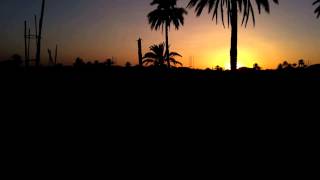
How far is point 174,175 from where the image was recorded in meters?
5.79

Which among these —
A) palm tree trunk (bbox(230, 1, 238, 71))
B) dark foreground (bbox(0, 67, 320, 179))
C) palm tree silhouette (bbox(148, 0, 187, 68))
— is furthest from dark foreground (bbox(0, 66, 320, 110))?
palm tree silhouette (bbox(148, 0, 187, 68))

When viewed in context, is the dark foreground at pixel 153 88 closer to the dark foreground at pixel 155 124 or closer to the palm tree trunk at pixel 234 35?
the dark foreground at pixel 155 124

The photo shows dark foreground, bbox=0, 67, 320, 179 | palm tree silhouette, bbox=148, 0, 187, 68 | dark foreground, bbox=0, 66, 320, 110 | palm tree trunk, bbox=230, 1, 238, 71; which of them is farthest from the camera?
palm tree silhouette, bbox=148, 0, 187, 68

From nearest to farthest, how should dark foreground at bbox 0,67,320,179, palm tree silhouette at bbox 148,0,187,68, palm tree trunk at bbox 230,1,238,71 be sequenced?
1. dark foreground at bbox 0,67,320,179
2. palm tree trunk at bbox 230,1,238,71
3. palm tree silhouette at bbox 148,0,187,68

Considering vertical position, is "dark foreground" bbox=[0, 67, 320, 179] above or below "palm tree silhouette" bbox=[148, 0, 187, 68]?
below

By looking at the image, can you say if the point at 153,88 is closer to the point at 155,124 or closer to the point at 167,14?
the point at 155,124

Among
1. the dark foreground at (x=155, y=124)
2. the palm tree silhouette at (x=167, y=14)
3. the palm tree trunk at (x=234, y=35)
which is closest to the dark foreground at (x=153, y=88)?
the dark foreground at (x=155, y=124)

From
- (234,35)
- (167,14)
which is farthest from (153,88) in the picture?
(167,14)

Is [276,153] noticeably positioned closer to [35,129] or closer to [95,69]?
[35,129]

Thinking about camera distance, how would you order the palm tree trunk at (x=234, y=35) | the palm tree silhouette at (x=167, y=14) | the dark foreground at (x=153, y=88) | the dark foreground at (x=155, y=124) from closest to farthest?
the dark foreground at (x=155, y=124) < the dark foreground at (x=153, y=88) < the palm tree trunk at (x=234, y=35) < the palm tree silhouette at (x=167, y=14)

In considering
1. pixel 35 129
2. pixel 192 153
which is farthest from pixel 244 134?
pixel 35 129

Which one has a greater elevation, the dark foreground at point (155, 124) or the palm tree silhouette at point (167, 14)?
the palm tree silhouette at point (167, 14)

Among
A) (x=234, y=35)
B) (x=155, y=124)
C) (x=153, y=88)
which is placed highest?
(x=234, y=35)

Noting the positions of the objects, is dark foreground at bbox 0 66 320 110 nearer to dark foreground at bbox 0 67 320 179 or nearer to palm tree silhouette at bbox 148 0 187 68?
dark foreground at bbox 0 67 320 179
